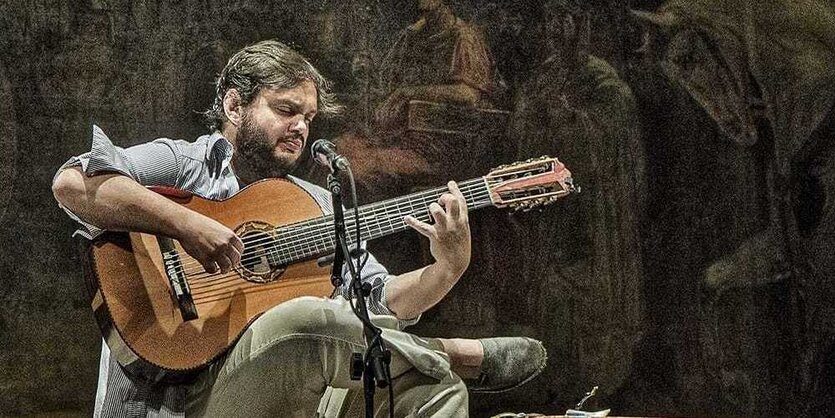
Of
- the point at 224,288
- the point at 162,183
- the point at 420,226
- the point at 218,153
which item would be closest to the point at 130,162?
the point at 162,183

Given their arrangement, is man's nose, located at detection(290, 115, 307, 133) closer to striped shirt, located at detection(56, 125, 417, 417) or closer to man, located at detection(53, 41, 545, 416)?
man, located at detection(53, 41, 545, 416)

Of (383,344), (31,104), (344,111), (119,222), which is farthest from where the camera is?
(344,111)

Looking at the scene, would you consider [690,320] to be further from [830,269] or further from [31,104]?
[31,104]

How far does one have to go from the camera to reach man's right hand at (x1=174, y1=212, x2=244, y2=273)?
148 inches

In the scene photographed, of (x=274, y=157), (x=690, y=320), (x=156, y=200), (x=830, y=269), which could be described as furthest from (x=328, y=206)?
(x=830, y=269)

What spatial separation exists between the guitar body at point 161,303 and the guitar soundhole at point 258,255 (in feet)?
0.06

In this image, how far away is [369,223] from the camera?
4.12m

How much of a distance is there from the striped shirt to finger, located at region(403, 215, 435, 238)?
0.94 ft

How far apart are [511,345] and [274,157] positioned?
4.30 feet

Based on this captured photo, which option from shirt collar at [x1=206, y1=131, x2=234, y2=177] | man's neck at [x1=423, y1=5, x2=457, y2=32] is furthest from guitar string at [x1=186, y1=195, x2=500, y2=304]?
man's neck at [x1=423, y1=5, x2=457, y2=32]

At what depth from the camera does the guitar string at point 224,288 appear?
12.4ft

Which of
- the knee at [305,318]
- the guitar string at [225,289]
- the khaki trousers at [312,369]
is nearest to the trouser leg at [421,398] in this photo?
the khaki trousers at [312,369]

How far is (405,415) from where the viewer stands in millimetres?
3080

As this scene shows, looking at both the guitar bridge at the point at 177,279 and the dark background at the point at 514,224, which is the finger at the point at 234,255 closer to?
the guitar bridge at the point at 177,279
